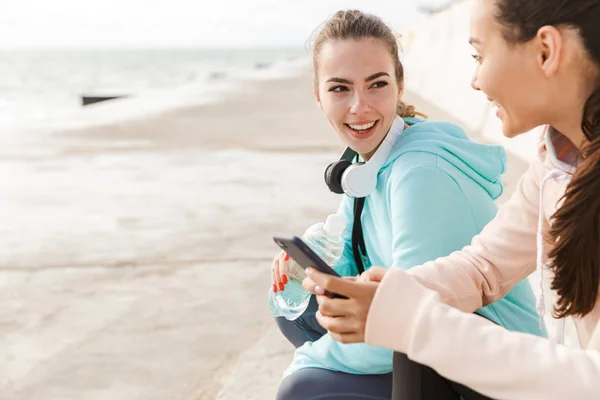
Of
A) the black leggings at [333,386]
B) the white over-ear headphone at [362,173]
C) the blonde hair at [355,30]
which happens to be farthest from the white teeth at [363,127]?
the black leggings at [333,386]

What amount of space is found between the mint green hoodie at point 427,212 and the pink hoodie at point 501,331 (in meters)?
0.25

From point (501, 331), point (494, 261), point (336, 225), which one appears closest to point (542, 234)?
point (494, 261)

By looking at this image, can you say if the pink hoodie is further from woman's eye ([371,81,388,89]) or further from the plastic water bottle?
woman's eye ([371,81,388,89])

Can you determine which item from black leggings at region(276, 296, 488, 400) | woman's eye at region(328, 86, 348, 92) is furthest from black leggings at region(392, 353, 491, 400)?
woman's eye at region(328, 86, 348, 92)

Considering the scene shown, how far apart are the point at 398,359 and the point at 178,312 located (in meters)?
2.53

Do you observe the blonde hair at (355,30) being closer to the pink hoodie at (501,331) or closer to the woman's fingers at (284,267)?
the woman's fingers at (284,267)

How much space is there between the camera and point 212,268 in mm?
4754

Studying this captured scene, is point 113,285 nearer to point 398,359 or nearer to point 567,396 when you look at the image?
point 398,359

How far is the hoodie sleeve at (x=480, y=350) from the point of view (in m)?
1.38

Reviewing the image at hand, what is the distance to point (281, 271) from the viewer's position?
2.55m

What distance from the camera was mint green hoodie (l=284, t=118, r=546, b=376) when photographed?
6.89ft

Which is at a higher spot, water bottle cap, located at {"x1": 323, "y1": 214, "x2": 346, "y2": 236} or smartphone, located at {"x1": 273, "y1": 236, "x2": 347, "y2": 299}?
smartphone, located at {"x1": 273, "y1": 236, "x2": 347, "y2": 299}

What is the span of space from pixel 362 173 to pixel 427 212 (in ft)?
0.87

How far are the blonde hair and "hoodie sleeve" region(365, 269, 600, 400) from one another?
1155mm
